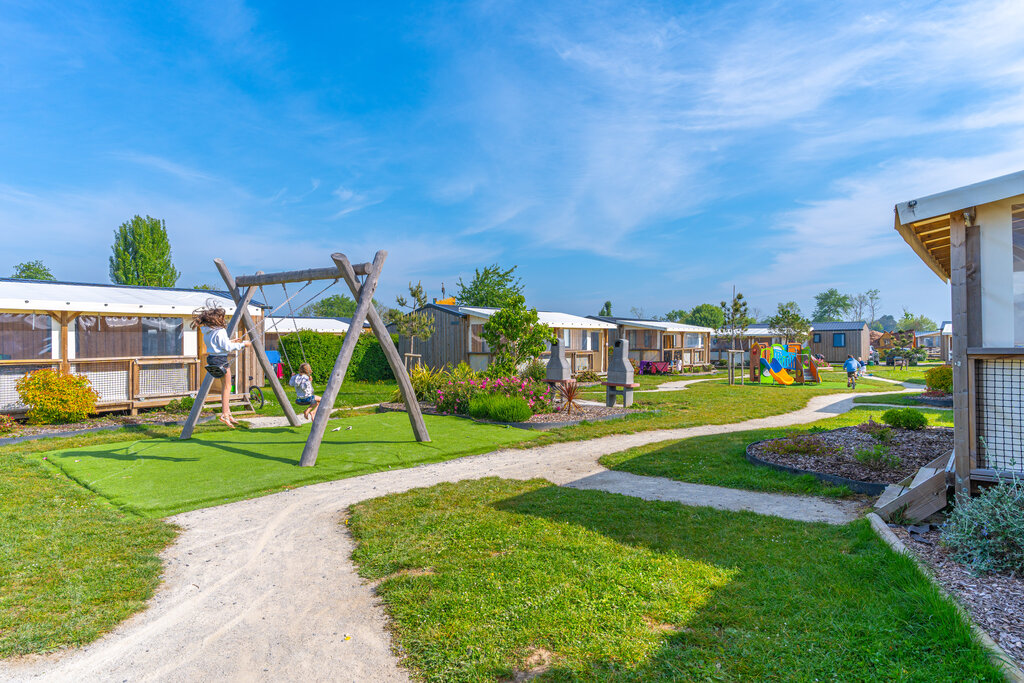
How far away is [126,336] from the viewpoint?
12.9m

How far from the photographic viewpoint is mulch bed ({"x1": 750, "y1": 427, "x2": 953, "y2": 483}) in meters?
6.49

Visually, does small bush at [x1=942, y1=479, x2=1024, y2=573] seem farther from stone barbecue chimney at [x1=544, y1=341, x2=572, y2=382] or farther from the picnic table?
the picnic table

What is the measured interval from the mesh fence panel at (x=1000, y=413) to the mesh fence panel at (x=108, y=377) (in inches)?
563

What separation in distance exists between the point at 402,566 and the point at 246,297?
7017mm

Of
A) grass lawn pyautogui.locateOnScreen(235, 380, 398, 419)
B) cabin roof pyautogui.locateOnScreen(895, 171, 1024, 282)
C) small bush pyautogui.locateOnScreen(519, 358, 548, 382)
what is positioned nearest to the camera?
cabin roof pyautogui.locateOnScreen(895, 171, 1024, 282)

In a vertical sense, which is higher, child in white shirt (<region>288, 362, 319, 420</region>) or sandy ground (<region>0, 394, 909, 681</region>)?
child in white shirt (<region>288, 362, 319, 420</region>)

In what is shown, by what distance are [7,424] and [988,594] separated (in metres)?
13.4

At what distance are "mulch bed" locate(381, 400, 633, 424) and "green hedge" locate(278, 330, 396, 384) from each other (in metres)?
9.22

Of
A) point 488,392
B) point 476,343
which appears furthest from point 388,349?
point 476,343

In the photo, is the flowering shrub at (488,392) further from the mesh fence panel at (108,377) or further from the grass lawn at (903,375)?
the grass lawn at (903,375)

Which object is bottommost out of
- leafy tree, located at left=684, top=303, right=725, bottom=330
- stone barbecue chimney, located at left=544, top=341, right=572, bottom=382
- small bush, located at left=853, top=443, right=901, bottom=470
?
small bush, located at left=853, top=443, right=901, bottom=470

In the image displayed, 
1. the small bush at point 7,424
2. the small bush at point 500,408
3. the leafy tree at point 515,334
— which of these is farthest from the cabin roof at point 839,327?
the small bush at point 7,424

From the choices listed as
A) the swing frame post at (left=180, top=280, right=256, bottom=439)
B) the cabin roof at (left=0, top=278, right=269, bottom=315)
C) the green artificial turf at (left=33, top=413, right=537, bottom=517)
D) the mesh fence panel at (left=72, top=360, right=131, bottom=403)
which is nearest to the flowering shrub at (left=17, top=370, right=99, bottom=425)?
the mesh fence panel at (left=72, top=360, right=131, bottom=403)

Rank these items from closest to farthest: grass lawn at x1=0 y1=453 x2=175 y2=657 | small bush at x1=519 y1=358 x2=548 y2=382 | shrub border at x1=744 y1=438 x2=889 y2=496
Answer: grass lawn at x1=0 y1=453 x2=175 y2=657, shrub border at x1=744 y1=438 x2=889 y2=496, small bush at x1=519 y1=358 x2=548 y2=382
